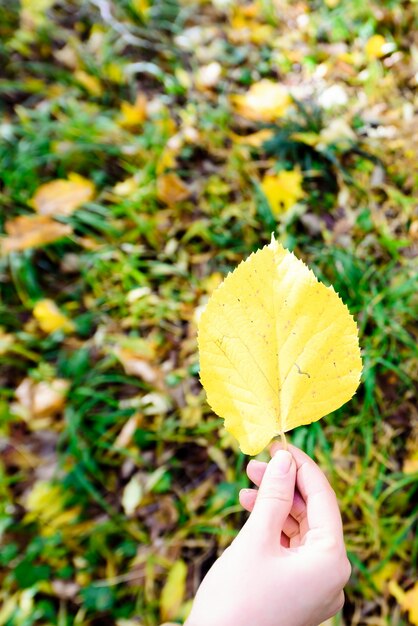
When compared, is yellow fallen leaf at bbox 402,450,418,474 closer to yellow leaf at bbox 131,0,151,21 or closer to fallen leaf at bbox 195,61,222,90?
fallen leaf at bbox 195,61,222,90

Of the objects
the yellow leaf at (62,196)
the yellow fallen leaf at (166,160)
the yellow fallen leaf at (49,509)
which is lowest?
the yellow fallen leaf at (49,509)

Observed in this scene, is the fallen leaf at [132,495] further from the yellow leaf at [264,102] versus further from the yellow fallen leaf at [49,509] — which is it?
the yellow leaf at [264,102]

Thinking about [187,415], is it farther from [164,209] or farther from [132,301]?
[164,209]

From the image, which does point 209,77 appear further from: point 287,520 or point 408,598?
point 408,598

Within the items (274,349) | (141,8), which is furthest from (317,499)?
(141,8)

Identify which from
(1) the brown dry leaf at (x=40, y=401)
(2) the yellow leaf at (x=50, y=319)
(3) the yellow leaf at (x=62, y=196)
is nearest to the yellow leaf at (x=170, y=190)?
(3) the yellow leaf at (x=62, y=196)

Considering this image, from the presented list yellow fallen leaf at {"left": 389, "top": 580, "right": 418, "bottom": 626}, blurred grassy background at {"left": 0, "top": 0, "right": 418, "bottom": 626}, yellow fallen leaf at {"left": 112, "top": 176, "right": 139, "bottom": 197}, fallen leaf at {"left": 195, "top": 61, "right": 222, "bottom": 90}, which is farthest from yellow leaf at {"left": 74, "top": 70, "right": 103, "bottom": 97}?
yellow fallen leaf at {"left": 389, "top": 580, "right": 418, "bottom": 626}
